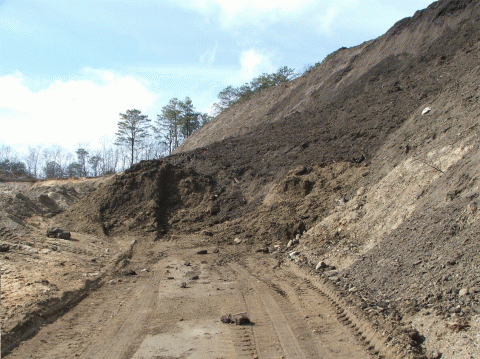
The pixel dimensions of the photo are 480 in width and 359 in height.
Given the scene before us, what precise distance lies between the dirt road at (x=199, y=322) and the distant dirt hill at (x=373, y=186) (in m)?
0.87

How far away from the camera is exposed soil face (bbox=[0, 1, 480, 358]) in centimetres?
584

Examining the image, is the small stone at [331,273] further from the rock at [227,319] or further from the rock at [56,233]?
the rock at [56,233]

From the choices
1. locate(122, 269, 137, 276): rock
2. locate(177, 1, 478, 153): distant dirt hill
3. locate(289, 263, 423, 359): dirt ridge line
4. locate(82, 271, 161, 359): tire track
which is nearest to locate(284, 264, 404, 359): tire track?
locate(289, 263, 423, 359): dirt ridge line

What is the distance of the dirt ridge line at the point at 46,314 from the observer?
576cm

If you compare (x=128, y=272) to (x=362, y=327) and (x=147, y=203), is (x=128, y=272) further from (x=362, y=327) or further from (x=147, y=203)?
(x=147, y=203)

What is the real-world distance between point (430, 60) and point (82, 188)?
21579mm

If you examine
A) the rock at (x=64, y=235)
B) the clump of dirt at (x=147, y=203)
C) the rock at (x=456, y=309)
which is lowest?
the rock at (x=456, y=309)

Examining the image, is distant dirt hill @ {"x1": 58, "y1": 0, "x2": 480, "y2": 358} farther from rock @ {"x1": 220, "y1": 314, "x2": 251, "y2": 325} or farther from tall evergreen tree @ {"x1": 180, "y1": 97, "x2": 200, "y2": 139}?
tall evergreen tree @ {"x1": 180, "y1": 97, "x2": 200, "y2": 139}

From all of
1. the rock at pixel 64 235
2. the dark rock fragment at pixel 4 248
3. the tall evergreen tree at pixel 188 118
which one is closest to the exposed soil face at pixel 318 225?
the rock at pixel 64 235

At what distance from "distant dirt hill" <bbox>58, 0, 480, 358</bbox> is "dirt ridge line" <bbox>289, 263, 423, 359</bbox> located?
194 millimetres

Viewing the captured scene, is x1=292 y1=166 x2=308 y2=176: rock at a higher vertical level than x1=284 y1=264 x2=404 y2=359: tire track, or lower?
higher

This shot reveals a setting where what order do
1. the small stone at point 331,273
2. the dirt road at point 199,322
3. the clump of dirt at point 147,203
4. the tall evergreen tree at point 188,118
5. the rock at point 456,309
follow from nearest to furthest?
the rock at point 456,309, the dirt road at point 199,322, the small stone at point 331,273, the clump of dirt at point 147,203, the tall evergreen tree at point 188,118

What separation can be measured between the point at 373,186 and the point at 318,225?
6.68 feet

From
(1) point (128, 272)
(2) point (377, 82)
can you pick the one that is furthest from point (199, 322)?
(2) point (377, 82)
